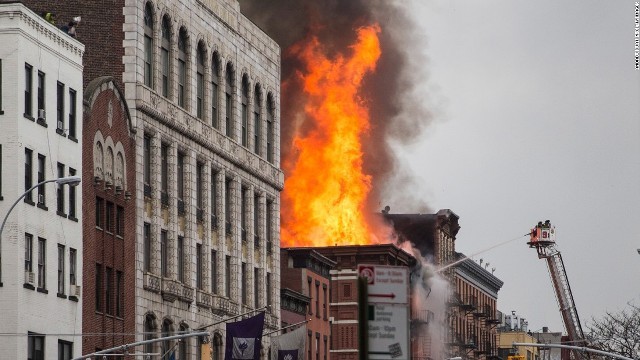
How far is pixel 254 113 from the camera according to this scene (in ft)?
318

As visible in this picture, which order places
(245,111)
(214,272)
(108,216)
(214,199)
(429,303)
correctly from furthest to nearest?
(429,303) < (245,111) < (214,199) < (214,272) < (108,216)

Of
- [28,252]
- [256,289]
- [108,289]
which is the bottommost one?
[108,289]

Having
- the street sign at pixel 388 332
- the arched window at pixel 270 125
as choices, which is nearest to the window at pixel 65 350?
the arched window at pixel 270 125

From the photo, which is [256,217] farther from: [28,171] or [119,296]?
[28,171]

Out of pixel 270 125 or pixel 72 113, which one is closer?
pixel 72 113

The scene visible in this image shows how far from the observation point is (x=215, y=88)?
91.0 m

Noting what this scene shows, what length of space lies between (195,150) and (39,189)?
64.6 ft

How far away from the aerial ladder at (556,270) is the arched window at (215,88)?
278ft

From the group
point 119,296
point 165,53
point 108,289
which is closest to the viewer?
point 108,289

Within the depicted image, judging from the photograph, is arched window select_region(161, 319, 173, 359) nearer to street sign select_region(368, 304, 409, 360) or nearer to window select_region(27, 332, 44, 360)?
window select_region(27, 332, 44, 360)

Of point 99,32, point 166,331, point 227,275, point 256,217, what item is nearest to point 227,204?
point 227,275

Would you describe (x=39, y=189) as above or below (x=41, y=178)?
below

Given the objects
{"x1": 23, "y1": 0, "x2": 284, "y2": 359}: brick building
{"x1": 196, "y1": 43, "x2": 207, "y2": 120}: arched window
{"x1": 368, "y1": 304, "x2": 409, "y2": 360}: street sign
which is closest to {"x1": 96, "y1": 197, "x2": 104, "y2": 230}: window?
{"x1": 23, "y1": 0, "x2": 284, "y2": 359}: brick building

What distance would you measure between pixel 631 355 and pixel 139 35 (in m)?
45.3
